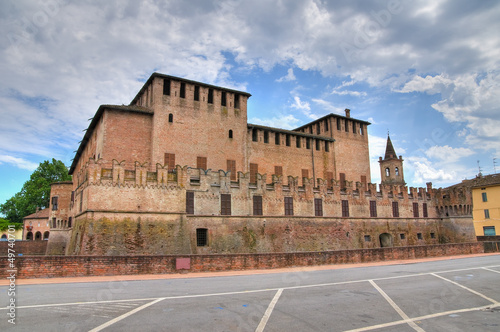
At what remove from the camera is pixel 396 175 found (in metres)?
50.2

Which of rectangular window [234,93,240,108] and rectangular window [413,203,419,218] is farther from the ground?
rectangular window [234,93,240,108]

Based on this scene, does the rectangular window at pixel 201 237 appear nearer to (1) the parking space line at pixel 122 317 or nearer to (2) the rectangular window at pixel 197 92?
(2) the rectangular window at pixel 197 92

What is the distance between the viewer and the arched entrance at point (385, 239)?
3699 centimetres

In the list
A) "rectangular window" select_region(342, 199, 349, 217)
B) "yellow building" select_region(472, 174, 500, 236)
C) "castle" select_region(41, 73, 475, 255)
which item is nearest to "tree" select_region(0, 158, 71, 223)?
"castle" select_region(41, 73, 475, 255)

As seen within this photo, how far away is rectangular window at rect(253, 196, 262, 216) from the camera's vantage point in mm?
29156

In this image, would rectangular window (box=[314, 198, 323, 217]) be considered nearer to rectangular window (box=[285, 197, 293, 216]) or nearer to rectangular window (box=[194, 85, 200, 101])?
rectangular window (box=[285, 197, 293, 216])

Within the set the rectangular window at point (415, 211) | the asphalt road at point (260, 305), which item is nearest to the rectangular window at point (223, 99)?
the asphalt road at point (260, 305)

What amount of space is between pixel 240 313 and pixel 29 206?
65935mm

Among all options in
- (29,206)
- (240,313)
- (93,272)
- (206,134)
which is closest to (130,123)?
(206,134)

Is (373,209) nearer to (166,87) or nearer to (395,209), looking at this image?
(395,209)

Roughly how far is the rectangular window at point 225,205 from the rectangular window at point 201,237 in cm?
205

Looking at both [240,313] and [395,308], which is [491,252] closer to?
[395,308]

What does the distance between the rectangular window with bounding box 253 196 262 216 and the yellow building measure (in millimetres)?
40534

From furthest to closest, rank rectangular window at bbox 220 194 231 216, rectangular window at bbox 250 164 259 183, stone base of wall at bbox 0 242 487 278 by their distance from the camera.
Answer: rectangular window at bbox 250 164 259 183 < rectangular window at bbox 220 194 231 216 < stone base of wall at bbox 0 242 487 278
